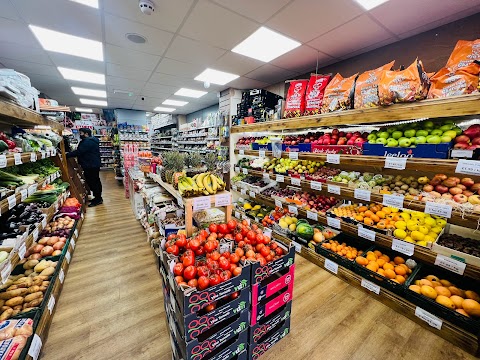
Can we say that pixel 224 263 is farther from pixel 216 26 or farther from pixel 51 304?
pixel 216 26

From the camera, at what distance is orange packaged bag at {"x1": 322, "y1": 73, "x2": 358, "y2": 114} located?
263 cm

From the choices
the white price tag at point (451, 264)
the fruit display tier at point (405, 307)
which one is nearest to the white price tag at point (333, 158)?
the fruit display tier at point (405, 307)

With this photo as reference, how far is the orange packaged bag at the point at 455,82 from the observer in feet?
5.81

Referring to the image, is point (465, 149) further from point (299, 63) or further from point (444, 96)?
point (299, 63)

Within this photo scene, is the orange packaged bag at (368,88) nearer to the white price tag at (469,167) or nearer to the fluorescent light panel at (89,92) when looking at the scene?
the white price tag at (469,167)

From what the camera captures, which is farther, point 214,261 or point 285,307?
point 285,307

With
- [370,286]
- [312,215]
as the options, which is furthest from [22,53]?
[370,286]

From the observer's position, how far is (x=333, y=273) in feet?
8.50

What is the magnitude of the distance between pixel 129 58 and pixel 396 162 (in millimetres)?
4592

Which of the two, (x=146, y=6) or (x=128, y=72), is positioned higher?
(x=128, y=72)

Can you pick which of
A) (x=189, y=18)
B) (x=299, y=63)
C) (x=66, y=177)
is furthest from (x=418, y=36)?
(x=66, y=177)

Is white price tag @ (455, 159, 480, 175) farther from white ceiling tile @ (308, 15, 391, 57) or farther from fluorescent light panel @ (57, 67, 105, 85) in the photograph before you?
fluorescent light panel @ (57, 67, 105, 85)

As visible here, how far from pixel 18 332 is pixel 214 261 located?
1.38 metres

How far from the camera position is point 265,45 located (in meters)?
3.07
